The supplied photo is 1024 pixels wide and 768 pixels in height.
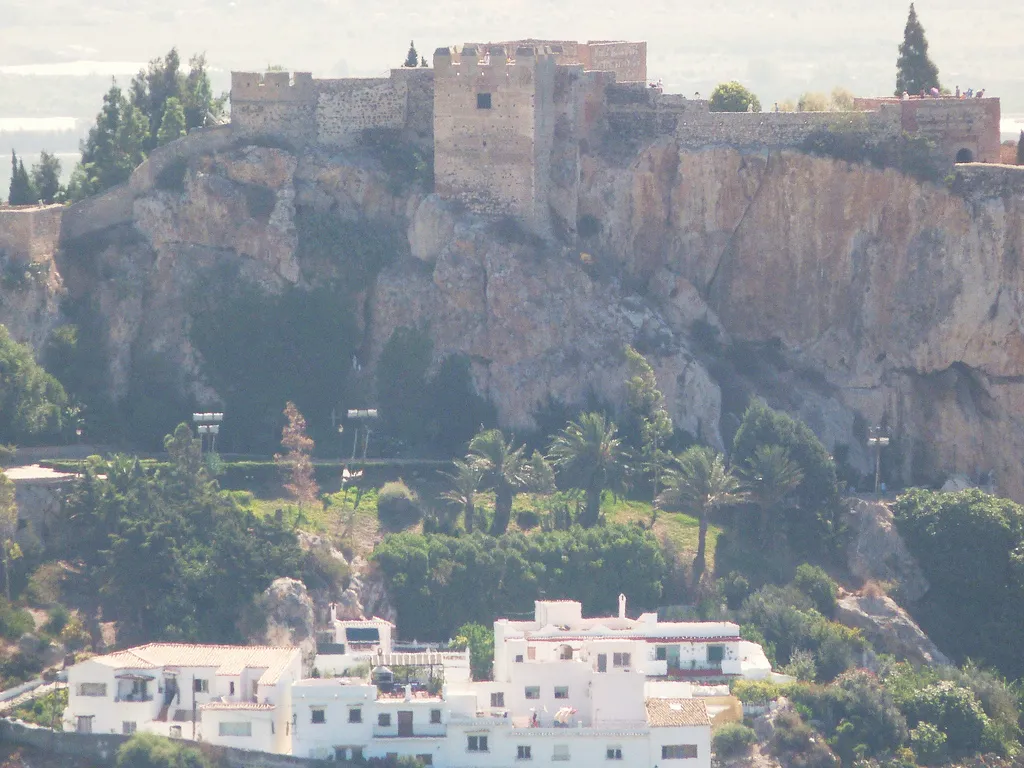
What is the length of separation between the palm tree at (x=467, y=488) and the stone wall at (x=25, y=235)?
1396 cm

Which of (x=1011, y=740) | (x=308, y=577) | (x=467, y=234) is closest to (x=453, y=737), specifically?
(x=308, y=577)

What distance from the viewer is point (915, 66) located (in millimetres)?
91188

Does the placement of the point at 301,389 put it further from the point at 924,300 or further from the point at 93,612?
the point at 924,300

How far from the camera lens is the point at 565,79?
87.6 metres

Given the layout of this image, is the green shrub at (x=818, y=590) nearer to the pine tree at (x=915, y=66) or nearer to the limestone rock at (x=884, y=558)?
the limestone rock at (x=884, y=558)

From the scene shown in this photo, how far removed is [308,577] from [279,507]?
14.4 feet

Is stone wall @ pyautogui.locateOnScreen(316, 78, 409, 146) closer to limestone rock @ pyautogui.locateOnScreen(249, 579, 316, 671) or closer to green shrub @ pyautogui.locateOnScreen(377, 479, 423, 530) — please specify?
green shrub @ pyautogui.locateOnScreen(377, 479, 423, 530)

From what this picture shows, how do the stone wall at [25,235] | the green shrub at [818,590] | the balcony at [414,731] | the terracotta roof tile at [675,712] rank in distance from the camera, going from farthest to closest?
the stone wall at [25,235] → the green shrub at [818,590] → the terracotta roof tile at [675,712] → the balcony at [414,731]

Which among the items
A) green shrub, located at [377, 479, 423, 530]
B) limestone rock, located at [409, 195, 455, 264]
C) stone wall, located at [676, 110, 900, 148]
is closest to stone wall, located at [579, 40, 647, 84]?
stone wall, located at [676, 110, 900, 148]

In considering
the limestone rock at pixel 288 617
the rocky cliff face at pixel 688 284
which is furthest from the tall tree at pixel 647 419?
the limestone rock at pixel 288 617

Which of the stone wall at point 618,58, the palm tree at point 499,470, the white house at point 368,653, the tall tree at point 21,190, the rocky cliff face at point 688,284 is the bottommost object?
the white house at point 368,653

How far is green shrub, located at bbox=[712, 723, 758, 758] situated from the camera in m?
72.6

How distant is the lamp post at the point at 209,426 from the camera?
8162cm

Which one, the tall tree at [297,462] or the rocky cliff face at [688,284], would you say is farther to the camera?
the rocky cliff face at [688,284]
